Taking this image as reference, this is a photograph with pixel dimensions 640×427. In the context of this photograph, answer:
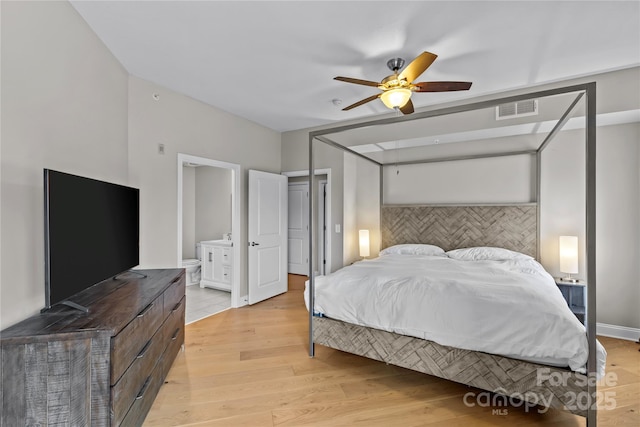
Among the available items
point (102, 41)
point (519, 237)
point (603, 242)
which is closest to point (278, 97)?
point (102, 41)

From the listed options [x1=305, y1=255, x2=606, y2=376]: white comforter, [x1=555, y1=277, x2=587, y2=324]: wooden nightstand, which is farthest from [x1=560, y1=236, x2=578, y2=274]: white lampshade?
[x1=305, y1=255, x2=606, y2=376]: white comforter

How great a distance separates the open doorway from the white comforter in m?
1.97

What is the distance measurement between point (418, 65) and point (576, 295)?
9.97 feet

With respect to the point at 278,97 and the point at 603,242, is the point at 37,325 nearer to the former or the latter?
the point at 278,97

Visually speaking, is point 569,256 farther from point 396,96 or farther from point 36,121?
point 36,121

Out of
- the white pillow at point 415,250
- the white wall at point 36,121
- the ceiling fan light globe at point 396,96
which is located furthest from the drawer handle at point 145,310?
the white pillow at point 415,250

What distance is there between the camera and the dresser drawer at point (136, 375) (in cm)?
142

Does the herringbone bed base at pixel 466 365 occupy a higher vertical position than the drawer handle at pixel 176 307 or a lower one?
lower

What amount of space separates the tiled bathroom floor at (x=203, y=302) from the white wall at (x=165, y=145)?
91 centimetres

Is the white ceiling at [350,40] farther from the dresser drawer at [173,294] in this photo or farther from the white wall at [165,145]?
the dresser drawer at [173,294]

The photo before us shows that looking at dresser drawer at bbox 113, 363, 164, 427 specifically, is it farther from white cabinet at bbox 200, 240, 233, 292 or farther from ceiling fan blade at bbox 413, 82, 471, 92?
ceiling fan blade at bbox 413, 82, 471, 92

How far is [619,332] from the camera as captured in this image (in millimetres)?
3080

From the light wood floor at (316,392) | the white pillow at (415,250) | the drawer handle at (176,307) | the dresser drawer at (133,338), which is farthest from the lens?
the white pillow at (415,250)

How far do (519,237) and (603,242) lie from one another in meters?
0.76
